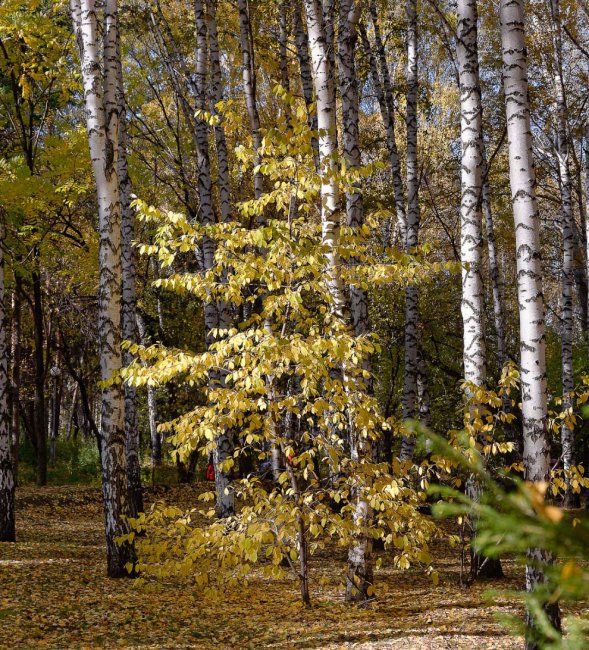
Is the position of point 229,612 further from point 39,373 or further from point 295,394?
point 39,373

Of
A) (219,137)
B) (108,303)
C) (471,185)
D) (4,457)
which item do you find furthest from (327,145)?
(4,457)

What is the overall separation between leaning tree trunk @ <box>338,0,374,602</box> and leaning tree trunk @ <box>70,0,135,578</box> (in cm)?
257

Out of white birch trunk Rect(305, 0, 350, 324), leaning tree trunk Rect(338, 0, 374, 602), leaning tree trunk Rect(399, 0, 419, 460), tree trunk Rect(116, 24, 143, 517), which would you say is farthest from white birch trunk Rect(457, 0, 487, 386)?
tree trunk Rect(116, 24, 143, 517)

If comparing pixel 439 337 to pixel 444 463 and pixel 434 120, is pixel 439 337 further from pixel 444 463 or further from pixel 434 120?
pixel 444 463

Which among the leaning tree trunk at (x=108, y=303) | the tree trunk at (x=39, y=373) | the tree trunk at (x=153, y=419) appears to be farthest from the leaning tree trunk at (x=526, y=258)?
the tree trunk at (x=153, y=419)

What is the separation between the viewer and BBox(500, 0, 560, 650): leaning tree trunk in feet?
16.3

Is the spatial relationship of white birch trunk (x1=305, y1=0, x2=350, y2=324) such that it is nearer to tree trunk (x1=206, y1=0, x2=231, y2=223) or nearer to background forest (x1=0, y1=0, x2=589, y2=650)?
background forest (x1=0, y1=0, x2=589, y2=650)

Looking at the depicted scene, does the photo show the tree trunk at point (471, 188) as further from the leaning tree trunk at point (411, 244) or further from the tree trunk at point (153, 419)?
the tree trunk at point (153, 419)

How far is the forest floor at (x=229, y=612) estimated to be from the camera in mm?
5578

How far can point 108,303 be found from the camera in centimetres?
746

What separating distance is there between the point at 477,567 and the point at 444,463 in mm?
2406

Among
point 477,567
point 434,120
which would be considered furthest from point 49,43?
point 434,120

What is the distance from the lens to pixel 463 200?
296 inches

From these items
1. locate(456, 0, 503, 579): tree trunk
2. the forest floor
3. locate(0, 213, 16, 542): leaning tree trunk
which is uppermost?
locate(456, 0, 503, 579): tree trunk
